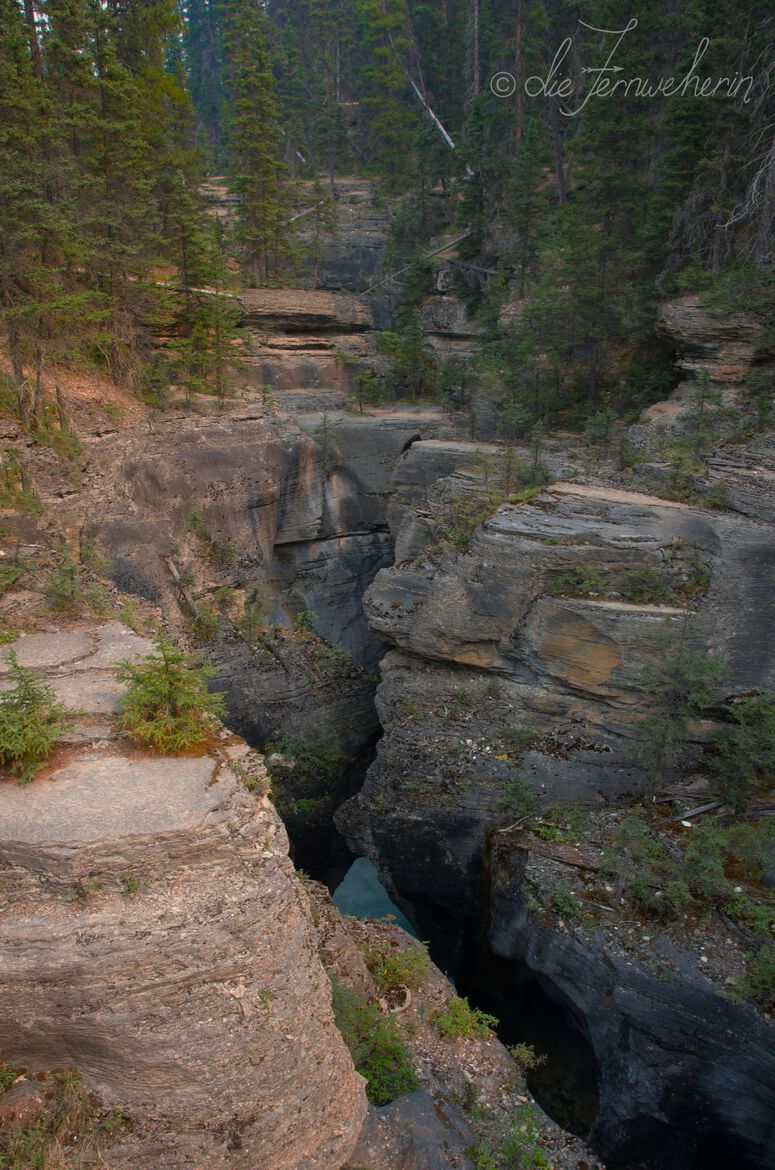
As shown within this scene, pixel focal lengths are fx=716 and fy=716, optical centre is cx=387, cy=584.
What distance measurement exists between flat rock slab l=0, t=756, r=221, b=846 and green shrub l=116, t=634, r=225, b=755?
221 millimetres

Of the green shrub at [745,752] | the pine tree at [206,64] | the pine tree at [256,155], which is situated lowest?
the green shrub at [745,752]

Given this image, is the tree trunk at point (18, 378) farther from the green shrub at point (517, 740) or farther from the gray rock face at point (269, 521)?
the green shrub at point (517, 740)

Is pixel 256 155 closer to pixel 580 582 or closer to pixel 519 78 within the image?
pixel 519 78

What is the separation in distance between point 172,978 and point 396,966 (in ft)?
18.0

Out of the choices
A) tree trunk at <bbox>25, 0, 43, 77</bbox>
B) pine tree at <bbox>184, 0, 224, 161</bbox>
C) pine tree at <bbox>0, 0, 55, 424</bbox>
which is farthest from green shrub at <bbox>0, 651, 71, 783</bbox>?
pine tree at <bbox>184, 0, 224, 161</bbox>

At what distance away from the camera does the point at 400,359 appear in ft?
78.0

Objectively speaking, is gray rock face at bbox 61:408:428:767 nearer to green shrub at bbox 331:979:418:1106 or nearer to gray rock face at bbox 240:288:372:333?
gray rock face at bbox 240:288:372:333

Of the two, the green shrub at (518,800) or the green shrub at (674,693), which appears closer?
the green shrub at (674,693)

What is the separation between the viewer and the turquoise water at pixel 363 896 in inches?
674

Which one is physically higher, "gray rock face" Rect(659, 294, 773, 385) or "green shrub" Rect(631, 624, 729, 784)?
"gray rock face" Rect(659, 294, 773, 385)

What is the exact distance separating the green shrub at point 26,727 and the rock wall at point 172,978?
249 mm

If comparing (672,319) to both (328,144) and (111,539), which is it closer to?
(111,539)

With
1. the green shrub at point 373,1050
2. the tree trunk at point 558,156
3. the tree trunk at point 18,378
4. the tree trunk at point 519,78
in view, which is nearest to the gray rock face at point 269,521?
the tree trunk at point 18,378

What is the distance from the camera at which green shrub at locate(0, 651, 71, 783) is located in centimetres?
638
